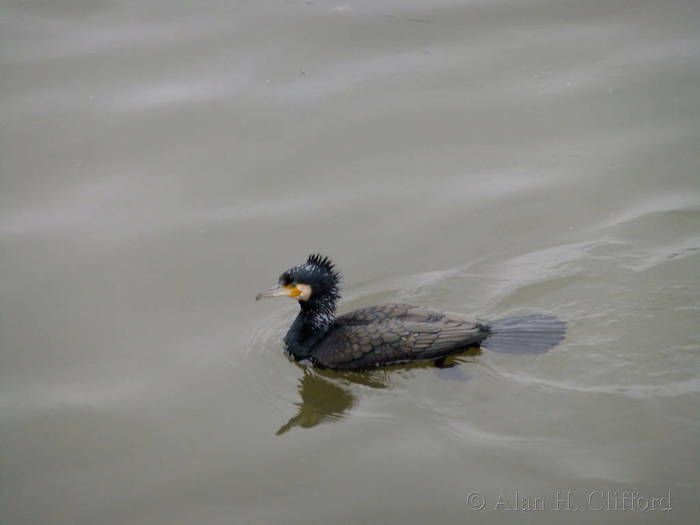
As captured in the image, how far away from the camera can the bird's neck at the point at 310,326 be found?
21.8ft

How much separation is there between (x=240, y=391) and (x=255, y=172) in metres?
2.83

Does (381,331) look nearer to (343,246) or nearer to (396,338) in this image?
(396,338)

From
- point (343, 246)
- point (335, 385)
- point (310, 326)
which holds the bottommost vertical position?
point (335, 385)

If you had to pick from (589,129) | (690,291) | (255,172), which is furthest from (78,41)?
(690,291)

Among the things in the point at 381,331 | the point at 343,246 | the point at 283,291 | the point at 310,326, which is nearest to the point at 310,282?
the point at 283,291

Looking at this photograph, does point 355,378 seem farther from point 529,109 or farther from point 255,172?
point 529,109

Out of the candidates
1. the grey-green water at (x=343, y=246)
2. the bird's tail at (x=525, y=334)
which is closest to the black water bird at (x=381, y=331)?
the bird's tail at (x=525, y=334)

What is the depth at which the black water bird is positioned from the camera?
6.39 metres

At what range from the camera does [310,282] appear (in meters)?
6.57

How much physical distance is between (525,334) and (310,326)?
1685mm

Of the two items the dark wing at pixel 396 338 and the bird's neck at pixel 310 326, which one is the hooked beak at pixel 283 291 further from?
the dark wing at pixel 396 338

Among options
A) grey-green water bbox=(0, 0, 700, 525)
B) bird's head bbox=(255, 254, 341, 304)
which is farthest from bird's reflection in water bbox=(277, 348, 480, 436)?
bird's head bbox=(255, 254, 341, 304)

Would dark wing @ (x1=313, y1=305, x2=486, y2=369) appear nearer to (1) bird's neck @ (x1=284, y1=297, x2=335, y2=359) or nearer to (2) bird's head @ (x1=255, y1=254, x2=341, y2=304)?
(1) bird's neck @ (x1=284, y1=297, x2=335, y2=359)

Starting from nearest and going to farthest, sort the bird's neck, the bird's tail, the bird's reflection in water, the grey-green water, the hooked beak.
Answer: the grey-green water
the bird's reflection in water
the bird's tail
the hooked beak
the bird's neck
